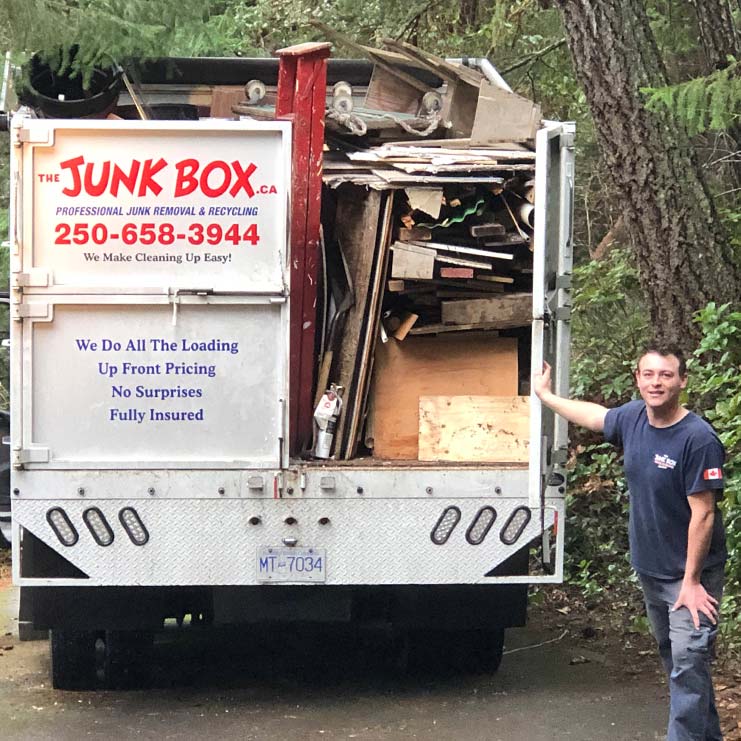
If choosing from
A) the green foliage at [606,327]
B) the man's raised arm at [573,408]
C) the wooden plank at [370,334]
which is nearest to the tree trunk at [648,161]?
the green foliage at [606,327]

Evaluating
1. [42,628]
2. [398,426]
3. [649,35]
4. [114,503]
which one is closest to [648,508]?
[398,426]

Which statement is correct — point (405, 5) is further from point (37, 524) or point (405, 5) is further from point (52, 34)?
point (37, 524)

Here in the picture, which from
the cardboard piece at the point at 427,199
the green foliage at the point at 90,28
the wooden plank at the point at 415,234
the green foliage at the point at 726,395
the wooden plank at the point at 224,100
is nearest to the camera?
the cardboard piece at the point at 427,199

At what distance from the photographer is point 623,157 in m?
8.29

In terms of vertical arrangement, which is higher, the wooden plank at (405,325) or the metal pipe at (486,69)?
the metal pipe at (486,69)

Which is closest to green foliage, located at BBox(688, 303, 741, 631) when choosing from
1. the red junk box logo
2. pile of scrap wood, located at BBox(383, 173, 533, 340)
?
pile of scrap wood, located at BBox(383, 173, 533, 340)

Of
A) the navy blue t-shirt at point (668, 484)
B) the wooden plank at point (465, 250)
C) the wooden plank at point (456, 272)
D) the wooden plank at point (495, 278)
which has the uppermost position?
the wooden plank at point (465, 250)

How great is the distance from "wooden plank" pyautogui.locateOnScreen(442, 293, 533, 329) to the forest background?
126 cm

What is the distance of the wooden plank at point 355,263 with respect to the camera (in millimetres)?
6750

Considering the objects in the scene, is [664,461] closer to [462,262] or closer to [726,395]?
[462,262]

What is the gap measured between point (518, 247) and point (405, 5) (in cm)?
631

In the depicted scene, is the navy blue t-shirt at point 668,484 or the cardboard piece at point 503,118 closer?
the navy blue t-shirt at point 668,484

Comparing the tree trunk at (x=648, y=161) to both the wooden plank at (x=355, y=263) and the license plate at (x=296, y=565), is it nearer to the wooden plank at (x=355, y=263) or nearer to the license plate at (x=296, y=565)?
the wooden plank at (x=355, y=263)

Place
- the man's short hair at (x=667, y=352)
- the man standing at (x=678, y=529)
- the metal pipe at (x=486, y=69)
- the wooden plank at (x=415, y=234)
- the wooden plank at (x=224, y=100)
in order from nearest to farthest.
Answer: the man standing at (x=678, y=529) → the man's short hair at (x=667, y=352) → the wooden plank at (x=415, y=234) → the metal pipe at (x=486, y=69) → the wooden plank at (x=224, y=100)
